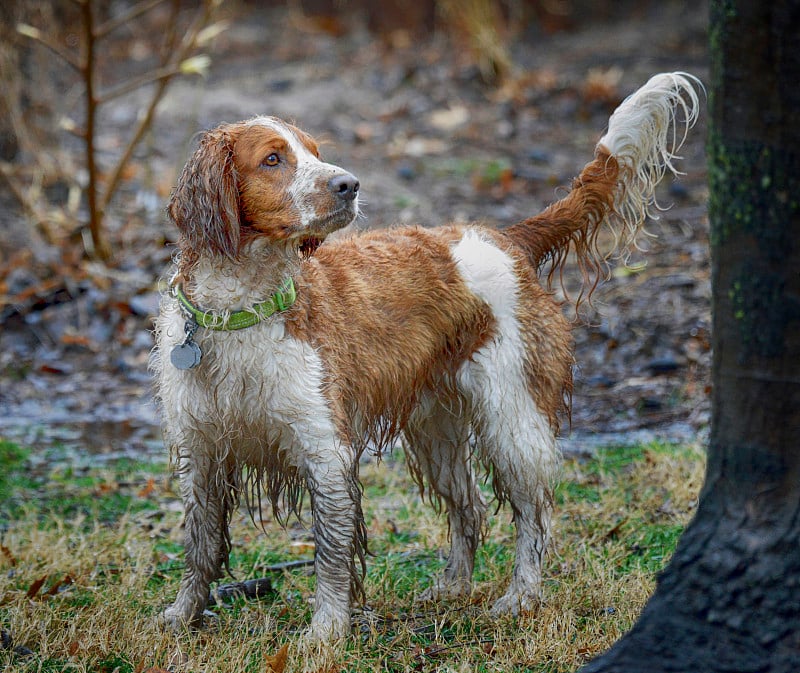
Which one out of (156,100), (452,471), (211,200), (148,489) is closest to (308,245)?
(211,200)

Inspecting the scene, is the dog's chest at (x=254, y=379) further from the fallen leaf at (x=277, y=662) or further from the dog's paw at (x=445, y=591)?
the dog's paw at (x=445, y=591)

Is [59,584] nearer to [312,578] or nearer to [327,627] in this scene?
[312,578]

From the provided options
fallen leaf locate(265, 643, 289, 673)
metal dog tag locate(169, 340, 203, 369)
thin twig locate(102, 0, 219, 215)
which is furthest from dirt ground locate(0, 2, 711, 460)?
fallen leaf locate(265, 643, 289, 673)

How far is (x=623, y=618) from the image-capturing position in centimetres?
347

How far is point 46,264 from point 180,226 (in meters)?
4.83

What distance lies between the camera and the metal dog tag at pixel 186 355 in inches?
132

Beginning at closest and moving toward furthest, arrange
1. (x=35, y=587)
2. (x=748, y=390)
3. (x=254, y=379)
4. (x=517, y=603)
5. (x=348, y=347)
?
1. (x=748, y=390)
2. (x=254, y=379)
3. (x=348, y=347)
4. (x=517, y=603)
5. (x=35, y=587)

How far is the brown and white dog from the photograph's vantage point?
3.36 metres

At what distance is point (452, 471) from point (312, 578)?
69 cm

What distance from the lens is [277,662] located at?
3264mm

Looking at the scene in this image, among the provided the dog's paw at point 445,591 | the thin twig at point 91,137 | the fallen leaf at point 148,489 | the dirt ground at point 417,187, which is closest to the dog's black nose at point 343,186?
the dog's paw at point 445,591

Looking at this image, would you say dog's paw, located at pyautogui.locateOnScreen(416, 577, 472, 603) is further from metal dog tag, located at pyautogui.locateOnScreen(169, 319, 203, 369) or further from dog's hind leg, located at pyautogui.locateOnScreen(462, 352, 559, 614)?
metal dog tag, located at pyautogui.locateOnScreen(169, 319, 203, 369)

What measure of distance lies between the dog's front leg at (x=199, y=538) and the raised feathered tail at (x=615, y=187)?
1.48 m

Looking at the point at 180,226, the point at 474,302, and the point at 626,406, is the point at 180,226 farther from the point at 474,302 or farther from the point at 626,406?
the point at 626,406
